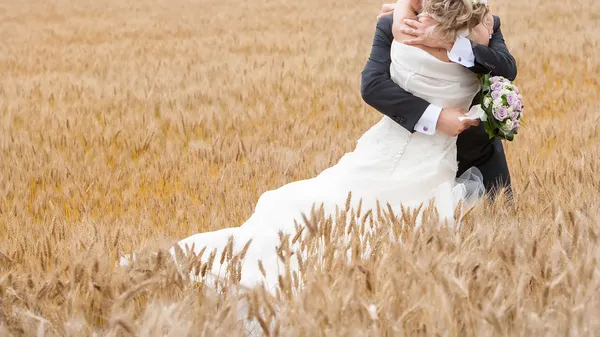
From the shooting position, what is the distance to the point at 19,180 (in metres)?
4.00

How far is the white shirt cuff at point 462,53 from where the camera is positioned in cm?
268

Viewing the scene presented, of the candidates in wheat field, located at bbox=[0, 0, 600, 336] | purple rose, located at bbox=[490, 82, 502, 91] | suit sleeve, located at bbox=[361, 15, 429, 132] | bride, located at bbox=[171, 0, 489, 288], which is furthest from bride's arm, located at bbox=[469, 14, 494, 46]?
wheat field, located at bbox=[0, 0, 600, 336]

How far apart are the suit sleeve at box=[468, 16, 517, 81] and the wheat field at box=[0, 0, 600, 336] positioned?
0.51 meters

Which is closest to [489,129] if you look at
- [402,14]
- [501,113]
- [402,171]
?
[501,113]

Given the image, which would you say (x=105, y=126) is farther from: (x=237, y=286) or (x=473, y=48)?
(x=237, y=286)

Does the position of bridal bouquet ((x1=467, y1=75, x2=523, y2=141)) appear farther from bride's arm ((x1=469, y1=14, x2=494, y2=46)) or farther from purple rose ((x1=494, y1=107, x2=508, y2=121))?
bride's arm ((x1=469, y1=14, x2=494, y2=46))

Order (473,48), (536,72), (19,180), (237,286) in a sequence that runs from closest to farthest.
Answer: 1. (237,286)
2. (473,48)
3. (19,180)
4. (536,72)

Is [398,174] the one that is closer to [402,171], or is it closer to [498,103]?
[402,171]

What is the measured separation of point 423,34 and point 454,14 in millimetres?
144

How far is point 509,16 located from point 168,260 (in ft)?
35.0

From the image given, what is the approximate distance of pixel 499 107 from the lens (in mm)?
2600

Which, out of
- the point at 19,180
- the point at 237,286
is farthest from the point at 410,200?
the point at 19,180

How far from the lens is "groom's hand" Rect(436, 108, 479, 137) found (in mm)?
2729

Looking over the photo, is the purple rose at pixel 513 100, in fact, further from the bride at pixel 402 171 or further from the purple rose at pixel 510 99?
the bride at pixel 402 171
